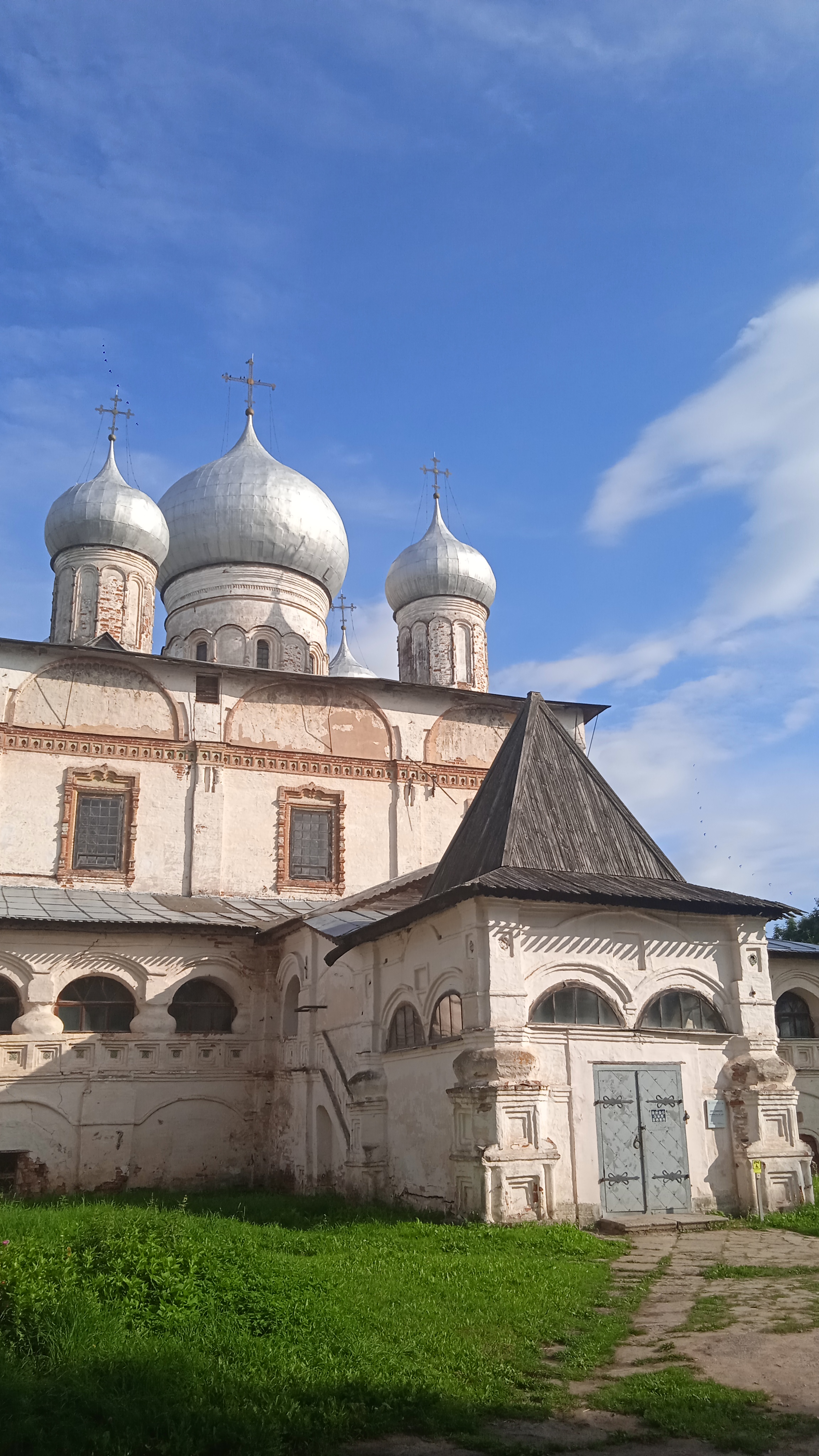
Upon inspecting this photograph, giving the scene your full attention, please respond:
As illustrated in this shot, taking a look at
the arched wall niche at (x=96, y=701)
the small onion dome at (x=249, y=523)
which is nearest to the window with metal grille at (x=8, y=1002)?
the arched wall niche at (x=96, y=701)

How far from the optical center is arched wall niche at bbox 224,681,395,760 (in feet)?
53.2

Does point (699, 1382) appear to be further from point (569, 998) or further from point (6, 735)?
point (6, 735)

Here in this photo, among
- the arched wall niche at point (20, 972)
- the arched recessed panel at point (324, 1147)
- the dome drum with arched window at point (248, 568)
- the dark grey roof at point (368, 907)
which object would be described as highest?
the dome drum with arched window at point (248, 568)

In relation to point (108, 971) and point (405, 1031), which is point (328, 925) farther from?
point (108, 971)

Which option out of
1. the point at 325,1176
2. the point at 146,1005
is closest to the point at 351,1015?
the point at 325,1176

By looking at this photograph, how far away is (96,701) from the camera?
1560 centimetres

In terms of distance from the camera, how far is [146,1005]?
13.8 m

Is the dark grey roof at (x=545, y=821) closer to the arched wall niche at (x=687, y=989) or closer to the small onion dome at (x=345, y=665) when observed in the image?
the arched wall niche at (x=687, y=989)

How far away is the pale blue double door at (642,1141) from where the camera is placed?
9.31 metres

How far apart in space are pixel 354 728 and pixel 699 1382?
1265cm

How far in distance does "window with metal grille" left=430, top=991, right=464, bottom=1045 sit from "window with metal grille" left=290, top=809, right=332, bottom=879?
18.9ft

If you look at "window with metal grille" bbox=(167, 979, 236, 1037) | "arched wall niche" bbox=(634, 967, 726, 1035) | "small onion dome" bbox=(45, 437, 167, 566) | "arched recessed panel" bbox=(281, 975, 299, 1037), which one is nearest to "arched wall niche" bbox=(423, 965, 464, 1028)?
"arched wall niche" bbox=(634, 967, 726, 1035)

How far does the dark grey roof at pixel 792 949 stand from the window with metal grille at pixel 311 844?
5.90 metres

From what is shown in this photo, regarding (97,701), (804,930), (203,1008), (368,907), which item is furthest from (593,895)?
(804,930)
